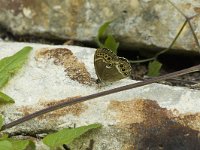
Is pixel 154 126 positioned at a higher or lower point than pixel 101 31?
lower

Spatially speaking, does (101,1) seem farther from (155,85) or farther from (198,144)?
(198,144)

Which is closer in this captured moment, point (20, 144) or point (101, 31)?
point (20, 144)

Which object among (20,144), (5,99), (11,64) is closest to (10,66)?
(11,64)

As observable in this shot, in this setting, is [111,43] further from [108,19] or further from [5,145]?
[5,145]

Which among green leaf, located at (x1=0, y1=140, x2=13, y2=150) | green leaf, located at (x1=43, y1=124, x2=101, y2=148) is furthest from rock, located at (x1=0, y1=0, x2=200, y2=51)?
green leaf, located at (x1=0, y1=140, x2=13, y2=150)

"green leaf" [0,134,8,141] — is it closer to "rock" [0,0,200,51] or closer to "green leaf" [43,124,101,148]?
"green leaf" [43,124,101,148]

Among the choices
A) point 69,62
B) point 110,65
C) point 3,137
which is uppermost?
point 110,65

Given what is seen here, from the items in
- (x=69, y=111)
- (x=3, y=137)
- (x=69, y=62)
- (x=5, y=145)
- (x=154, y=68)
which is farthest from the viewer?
(x=154, y=68)

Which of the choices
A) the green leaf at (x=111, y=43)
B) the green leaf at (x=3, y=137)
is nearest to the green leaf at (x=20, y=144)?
the green leaf at (x=3, y=137)

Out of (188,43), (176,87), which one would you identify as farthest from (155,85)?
Result: (188,43)
